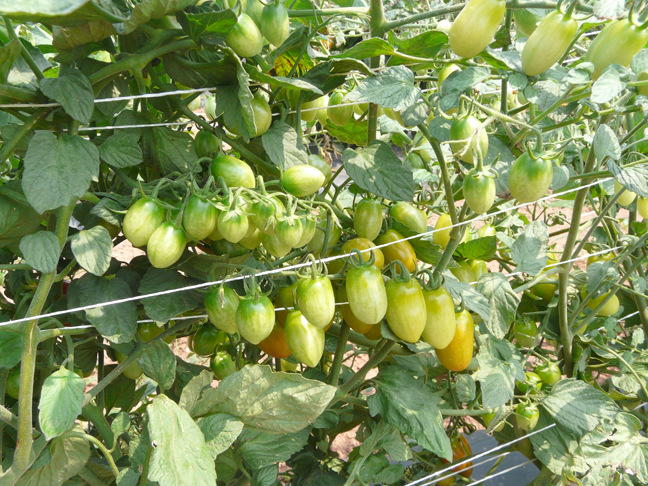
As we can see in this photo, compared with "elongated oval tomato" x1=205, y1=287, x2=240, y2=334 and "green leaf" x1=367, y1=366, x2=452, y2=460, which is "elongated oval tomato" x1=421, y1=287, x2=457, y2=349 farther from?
"elongated oval tomato" x1=205, y1=287, x2=240, y2=334

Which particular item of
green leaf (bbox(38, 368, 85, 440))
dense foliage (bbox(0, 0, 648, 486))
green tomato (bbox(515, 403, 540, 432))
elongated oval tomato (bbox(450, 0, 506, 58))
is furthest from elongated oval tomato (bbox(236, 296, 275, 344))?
green tomato (bbox(515, 403, 540, 432))

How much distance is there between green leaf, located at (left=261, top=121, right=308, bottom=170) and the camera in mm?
756

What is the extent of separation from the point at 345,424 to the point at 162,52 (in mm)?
929

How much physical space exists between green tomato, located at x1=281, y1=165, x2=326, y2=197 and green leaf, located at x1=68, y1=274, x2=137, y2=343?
0.29m

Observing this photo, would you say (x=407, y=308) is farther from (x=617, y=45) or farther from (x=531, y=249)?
(x=617, y=45)

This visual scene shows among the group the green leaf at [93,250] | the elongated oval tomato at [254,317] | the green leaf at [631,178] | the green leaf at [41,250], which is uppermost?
the green leaf at [631,178]

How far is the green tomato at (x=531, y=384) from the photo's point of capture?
3.55 feet

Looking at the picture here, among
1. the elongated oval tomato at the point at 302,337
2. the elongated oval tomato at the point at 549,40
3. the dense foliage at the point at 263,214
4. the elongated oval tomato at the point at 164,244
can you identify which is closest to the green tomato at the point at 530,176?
the dense foliage at the point at 263,214

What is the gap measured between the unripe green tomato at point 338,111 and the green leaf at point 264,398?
47 cm

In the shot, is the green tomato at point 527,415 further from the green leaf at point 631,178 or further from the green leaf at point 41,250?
the green leaf at point 41,250

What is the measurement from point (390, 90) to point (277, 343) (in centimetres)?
46

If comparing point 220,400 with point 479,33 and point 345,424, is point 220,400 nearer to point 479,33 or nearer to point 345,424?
point 345,424

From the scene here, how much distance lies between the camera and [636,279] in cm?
118

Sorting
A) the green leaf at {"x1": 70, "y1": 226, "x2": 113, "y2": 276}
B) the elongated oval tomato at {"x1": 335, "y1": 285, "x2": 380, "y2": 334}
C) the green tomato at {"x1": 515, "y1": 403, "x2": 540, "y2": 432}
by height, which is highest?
the green leaf at {"x1": 70, "y1": 226, "x2": 113, "y2": 276}
